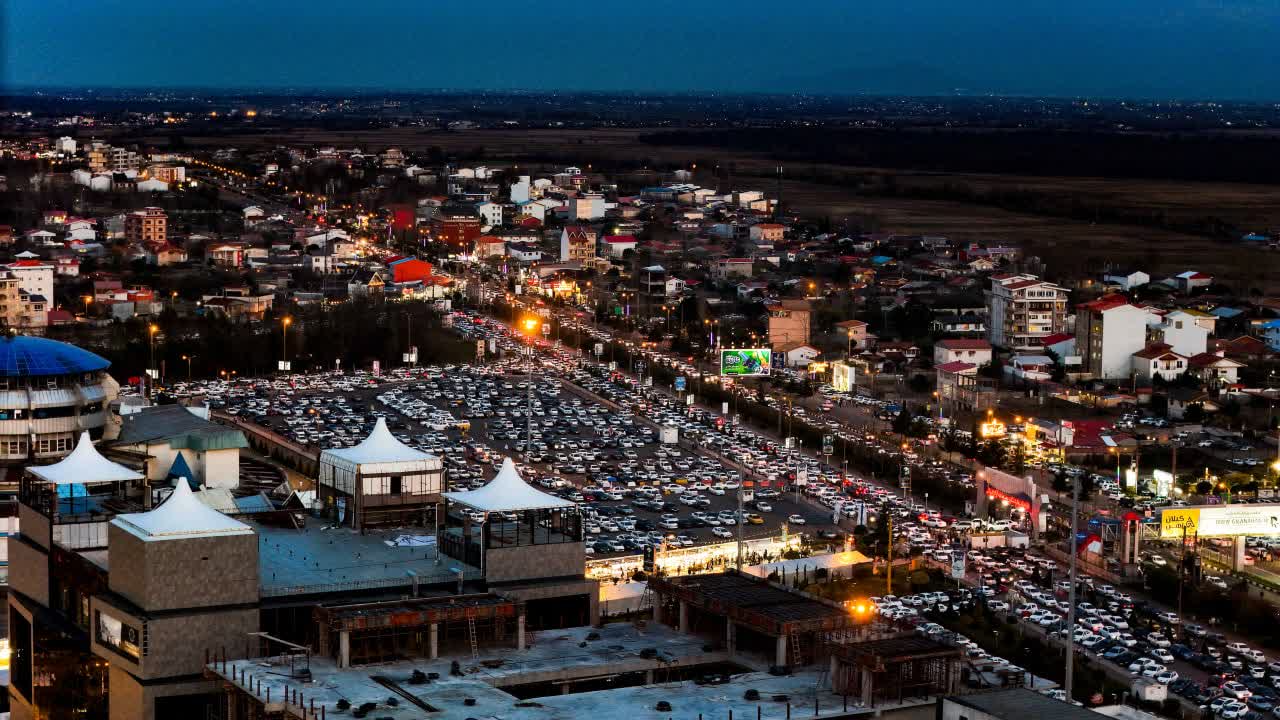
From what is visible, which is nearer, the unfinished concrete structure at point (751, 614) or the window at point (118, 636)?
the unfinished concrete structure at point (751, 614)

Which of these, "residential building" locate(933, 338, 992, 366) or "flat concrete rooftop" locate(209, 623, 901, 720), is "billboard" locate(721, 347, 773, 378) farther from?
"flat concrete rooftop" locate(209, 623, 901, 720)

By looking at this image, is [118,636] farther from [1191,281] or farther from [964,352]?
[1191,281]

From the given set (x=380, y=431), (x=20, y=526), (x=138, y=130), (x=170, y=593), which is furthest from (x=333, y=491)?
(x=138, y=130)

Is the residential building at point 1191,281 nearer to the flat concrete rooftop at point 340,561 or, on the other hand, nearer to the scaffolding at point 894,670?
the flat concrete rooftop at point 340,561

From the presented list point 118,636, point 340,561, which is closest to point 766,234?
point 340,561

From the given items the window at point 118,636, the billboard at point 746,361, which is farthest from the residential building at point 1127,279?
the window at point 118,636

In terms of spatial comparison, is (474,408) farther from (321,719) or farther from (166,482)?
(321,719)
